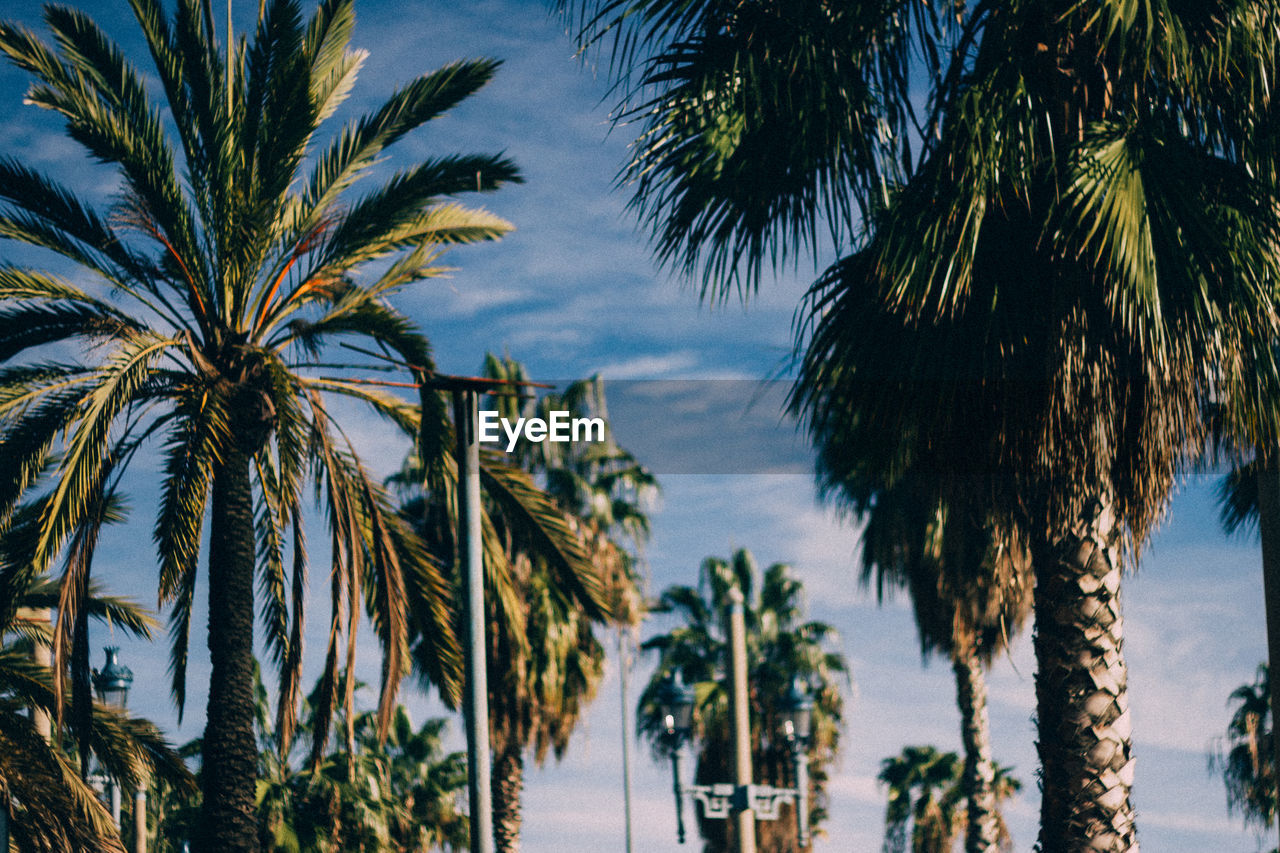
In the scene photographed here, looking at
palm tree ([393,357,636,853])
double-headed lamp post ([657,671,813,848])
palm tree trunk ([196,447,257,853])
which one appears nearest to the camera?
palm tree trunk ([196,447,257,853])

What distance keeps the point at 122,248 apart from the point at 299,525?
9.37 ft

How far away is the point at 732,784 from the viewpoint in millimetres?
13055

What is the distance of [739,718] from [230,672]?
460 cm

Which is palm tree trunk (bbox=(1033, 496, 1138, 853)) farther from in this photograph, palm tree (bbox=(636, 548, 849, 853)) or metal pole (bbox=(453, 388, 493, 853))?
palm tree (bbox=(636, 548, 849, 853))

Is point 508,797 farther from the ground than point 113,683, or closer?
closer

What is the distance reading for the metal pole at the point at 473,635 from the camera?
7.51 m

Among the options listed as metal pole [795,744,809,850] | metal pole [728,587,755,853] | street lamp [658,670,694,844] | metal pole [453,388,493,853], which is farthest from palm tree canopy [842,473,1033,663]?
metal pole [453,388,493,853]

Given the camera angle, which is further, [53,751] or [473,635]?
[53,751]

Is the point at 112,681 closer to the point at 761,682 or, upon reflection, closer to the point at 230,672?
the point at 230,672

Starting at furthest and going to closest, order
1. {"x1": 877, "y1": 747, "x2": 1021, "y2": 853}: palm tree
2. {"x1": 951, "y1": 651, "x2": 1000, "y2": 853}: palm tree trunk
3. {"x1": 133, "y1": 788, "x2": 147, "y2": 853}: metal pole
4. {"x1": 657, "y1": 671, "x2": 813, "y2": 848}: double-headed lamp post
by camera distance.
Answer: {"x1": 877, "y1": 747, "x2": 1021, "y2": 853}: palm tree, {"x1": 951, "y1": 651, "x2": 1000, "y2": 853}: palm tree trunk, {"x1": 133, "y1": 788, "x2": 147, "y2": 853}: metal pole, {"x1": 657, "y1": 671, "x2": 813, "y2": 848}: double-headed lamp post

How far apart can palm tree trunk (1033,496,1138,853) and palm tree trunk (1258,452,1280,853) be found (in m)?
0.89

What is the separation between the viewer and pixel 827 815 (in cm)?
3127

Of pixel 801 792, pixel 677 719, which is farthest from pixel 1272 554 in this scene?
pixel 801 792

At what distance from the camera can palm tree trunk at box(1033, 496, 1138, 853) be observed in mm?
6328
